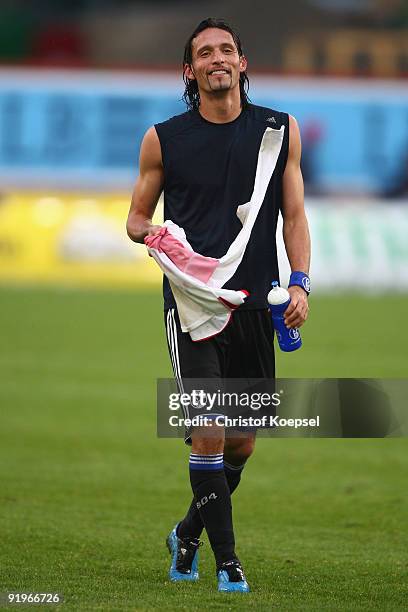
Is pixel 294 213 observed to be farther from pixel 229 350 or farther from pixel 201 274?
pixel 229 350

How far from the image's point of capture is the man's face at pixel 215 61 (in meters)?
6.36

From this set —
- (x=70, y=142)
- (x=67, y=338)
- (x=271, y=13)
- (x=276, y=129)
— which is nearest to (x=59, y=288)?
(x=67, y=338)

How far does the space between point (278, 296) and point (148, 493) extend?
3.56m

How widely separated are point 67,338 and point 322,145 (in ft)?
47.7

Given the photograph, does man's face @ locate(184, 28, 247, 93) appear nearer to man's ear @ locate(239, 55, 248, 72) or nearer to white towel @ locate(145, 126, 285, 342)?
man's ear @ locate(239, 55, 248, 72)

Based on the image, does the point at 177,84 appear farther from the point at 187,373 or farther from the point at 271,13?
the point at 187,373

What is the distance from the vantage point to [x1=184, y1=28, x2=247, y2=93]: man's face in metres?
6.36

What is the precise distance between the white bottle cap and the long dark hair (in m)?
1.03

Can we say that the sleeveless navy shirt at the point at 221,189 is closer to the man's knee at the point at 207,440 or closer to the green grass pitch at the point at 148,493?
the man's knee at the point at 207,440

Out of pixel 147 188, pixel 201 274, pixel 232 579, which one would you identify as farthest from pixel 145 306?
pixel 232 579

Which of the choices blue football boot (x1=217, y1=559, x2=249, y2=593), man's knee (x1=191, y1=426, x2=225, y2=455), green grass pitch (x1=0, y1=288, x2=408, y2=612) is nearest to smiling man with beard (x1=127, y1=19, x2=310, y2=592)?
man's knee (x1=191, y1=426, x2=225, y2=455)

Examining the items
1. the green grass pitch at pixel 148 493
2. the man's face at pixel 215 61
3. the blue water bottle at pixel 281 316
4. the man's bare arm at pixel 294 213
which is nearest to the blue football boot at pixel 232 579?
the green grass pitch at pixel 148 493

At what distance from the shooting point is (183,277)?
20.2ft

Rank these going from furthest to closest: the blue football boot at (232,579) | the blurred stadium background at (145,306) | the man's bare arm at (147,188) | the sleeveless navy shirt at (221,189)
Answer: the blurred stadium background at (145,306) < the man's bare arm at (147,188) < the sleeveless navy shirt at (221,189) < the blue football boot at (232,579)
